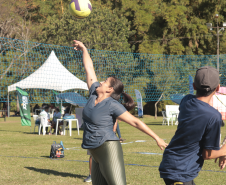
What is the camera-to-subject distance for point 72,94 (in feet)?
57.9

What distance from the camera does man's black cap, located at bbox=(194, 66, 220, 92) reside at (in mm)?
2430

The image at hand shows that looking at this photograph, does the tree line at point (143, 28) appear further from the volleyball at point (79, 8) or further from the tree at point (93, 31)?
the volleyball at point (79, 8)

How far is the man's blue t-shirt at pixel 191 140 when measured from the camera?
8.00ft

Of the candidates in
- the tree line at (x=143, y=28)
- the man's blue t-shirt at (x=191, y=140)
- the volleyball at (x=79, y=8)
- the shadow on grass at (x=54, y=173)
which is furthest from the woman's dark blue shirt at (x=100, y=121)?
the tree line at (x=143, y=28)

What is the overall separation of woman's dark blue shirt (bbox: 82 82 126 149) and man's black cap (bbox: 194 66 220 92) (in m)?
1.06

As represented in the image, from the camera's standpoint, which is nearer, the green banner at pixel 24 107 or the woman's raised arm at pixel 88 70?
the woman's raised arm at pixel 88 70

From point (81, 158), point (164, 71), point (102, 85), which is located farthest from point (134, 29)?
point (102, 85)

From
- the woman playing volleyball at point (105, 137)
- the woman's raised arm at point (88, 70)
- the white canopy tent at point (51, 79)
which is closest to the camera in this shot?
the woman playing volleyball at point (105, 137)

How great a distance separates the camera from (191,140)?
2514mm

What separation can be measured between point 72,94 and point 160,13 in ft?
56.3

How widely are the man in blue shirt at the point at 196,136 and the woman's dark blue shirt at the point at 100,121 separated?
2.74ft

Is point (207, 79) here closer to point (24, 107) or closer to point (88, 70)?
point (88, 70)

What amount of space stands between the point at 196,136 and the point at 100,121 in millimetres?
1098

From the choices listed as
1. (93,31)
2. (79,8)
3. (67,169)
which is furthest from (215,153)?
(93,31)
